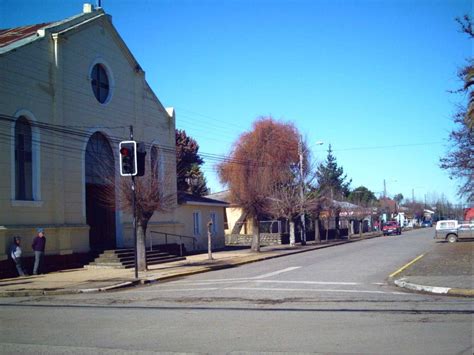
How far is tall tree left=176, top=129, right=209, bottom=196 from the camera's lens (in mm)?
53188

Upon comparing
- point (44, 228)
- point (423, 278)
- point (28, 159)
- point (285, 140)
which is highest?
point (285, 140)

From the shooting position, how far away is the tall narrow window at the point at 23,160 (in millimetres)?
22297

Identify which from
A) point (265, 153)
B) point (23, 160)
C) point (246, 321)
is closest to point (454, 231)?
point (265, 153)

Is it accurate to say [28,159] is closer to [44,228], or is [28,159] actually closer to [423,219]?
[44,228]

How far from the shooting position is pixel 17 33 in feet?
89.2

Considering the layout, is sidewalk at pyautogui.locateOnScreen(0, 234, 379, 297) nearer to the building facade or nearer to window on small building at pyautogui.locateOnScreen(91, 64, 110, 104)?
the building facade

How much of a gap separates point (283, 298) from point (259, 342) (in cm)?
519

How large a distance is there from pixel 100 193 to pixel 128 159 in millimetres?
9783

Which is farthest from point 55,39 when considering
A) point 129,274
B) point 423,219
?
point 423,219

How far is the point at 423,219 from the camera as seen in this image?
144 metres

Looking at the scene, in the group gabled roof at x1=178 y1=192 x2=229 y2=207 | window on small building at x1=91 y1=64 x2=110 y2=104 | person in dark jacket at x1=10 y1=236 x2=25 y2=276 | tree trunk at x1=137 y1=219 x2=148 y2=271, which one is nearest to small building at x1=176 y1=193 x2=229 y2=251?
gabled roof at x1=178 y1=192 x2=229 y2=207

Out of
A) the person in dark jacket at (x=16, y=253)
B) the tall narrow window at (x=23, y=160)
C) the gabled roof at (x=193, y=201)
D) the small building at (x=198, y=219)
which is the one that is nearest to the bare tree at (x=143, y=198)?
the tall narrow window at (x=23, y=160)

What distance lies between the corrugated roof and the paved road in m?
14.5

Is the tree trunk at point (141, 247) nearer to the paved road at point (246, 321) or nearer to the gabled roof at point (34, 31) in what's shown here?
the paved road at point (246, 321)
